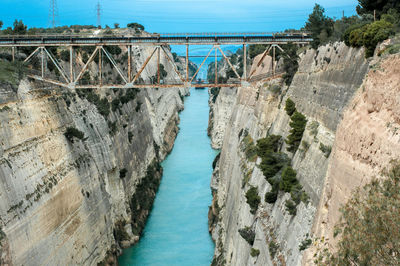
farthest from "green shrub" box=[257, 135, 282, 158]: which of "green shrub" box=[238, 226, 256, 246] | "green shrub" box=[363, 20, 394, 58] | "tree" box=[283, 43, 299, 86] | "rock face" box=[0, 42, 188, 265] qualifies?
"rock face" box=[0, 42, 188, 265]

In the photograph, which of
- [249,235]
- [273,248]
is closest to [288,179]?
[273,248]

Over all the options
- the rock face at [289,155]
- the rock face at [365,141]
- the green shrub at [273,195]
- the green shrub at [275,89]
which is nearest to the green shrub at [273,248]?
the rock face at [289,155]

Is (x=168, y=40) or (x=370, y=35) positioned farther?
(x=168, y=40)

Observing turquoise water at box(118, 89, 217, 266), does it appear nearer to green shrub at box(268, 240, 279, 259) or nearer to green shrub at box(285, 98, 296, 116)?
green shrub at box(285, 98, 296, 116)

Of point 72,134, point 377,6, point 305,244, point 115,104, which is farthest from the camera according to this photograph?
point 115,104

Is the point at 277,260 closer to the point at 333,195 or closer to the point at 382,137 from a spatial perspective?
the point at 333,195

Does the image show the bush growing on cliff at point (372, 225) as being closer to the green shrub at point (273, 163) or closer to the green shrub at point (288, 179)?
the green shrub at point (288, 179)

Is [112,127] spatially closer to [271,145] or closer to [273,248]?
[271,145]
